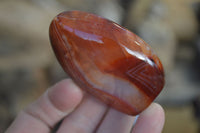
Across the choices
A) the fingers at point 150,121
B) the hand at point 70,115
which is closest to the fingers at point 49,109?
the hand at point 70,115

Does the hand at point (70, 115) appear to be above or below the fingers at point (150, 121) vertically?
below

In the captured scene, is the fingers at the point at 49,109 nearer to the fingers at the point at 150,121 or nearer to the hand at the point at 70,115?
the hand at the point at 70,115

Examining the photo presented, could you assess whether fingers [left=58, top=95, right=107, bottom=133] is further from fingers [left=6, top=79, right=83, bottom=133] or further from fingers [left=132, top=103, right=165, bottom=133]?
fingers [left=132, top=103, right=165, bottom=133]

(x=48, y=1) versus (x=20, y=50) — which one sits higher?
(x=48, y=1)

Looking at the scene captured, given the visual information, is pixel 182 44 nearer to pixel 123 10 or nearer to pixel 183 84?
pixel 183 84

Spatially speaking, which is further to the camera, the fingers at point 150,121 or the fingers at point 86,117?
the fingers at point 86,117

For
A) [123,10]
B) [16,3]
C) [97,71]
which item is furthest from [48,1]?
[97,71]

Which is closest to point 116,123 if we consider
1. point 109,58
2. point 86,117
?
point 86,117

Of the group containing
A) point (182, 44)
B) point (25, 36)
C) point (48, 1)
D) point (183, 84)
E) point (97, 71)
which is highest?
point (97, 71)
